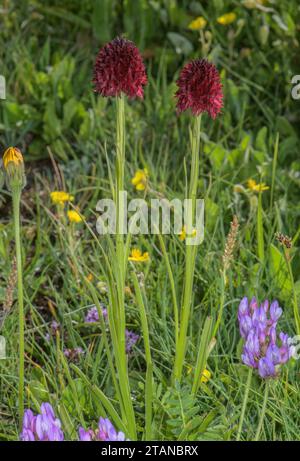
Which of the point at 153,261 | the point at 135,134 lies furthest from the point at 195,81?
the point at 135,134

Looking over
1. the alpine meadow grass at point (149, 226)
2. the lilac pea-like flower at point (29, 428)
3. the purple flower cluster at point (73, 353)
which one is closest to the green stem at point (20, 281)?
the alpine meadow grass at point (149, 226)

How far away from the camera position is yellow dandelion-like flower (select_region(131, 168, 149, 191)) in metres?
2.35

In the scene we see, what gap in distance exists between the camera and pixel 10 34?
317 centimetres

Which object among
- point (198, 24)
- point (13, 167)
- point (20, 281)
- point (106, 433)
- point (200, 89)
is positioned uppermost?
point (198, 24)

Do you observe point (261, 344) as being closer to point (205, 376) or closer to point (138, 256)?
point (205, 376)

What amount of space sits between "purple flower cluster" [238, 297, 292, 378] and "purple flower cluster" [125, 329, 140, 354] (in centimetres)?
50

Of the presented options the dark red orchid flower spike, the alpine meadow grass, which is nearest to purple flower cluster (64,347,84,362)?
the alpine meadow grass

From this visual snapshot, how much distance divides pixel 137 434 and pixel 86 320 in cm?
42

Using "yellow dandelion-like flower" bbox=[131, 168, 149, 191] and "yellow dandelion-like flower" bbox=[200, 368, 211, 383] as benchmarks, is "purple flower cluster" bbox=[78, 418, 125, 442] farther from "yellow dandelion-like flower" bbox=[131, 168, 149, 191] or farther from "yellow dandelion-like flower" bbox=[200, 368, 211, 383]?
"yellow dandelion-like flower" bbox=[131, 168, 149, 191]

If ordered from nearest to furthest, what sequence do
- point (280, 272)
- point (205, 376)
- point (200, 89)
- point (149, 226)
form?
point (200, 89)
point (205, 376)
point (280, 272)
point (149, 226)

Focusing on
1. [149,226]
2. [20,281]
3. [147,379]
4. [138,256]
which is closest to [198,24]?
[149,226]

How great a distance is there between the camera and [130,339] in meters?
2.03

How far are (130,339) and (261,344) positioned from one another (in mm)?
572

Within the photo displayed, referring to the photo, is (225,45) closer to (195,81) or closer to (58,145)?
(58,145)
